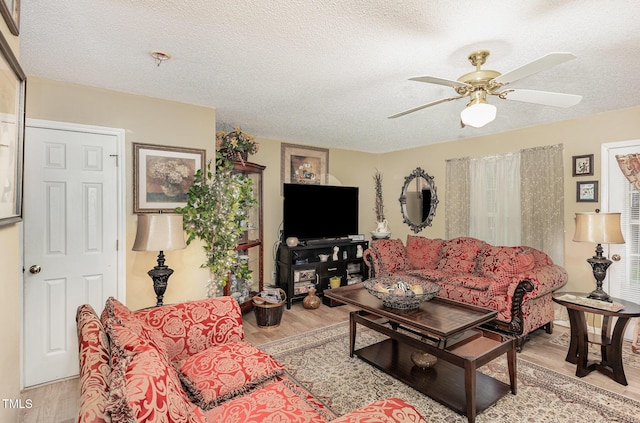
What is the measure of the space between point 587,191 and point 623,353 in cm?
171

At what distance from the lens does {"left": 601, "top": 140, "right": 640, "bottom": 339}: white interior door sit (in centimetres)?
347

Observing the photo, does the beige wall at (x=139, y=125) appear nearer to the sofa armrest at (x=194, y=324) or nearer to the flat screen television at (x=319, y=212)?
the sofa armrest at (x=194, y=324)

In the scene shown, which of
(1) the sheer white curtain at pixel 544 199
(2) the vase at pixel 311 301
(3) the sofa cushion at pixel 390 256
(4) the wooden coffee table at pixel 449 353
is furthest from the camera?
(3) the sofa cushion at pixel 390 256

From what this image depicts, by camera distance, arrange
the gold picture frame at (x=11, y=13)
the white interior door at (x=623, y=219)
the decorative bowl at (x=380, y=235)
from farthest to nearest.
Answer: the decorative bowl at (x=380, y=235)
the white interior door at (x=623, y=219)
the gold picture frame at (x=11, y=13)

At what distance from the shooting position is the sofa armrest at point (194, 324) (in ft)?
6.37

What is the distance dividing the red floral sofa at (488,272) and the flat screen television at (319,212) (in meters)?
0.75

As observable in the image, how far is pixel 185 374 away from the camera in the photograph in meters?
1.68

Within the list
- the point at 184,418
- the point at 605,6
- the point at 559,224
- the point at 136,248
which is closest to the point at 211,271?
the point at 136,248

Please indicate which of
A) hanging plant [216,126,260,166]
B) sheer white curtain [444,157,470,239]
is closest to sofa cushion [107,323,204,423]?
hanging plant [216,126,260,166]

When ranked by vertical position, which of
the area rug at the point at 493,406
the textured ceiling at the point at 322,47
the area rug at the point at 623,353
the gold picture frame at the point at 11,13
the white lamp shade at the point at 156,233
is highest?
the textured ceiling at the point at 322,47

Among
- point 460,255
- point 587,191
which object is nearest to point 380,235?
point 460,255

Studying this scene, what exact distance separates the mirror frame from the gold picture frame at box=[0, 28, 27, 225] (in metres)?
5.07

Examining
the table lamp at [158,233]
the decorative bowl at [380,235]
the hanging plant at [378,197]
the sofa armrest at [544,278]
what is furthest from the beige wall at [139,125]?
the hanging plant at [378,197]

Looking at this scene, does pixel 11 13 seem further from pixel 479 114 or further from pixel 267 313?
pixel 267 313
